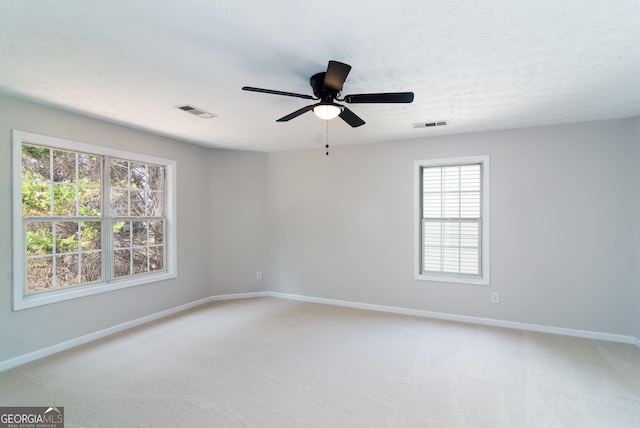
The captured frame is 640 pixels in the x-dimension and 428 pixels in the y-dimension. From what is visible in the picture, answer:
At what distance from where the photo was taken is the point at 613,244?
3.55 m

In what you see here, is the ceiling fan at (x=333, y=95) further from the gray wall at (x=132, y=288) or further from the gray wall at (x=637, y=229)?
the gray wall at (x=637, y=229)

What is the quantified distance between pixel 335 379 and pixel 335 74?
2471 mm

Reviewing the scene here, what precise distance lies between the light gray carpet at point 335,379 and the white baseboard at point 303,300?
0.41ft

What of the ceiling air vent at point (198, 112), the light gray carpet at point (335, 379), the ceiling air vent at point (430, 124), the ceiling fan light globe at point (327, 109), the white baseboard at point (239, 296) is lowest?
the light gray carpet at point (335, 379)

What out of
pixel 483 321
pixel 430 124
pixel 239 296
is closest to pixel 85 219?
pixel 239 296

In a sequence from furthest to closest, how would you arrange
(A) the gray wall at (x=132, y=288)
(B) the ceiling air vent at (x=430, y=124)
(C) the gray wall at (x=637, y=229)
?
(B) the ceiling air vent at (x=430, y=124) < (C) the gray wall at (x=637, y=229) < (A) the gray wall at (x=132, y=288)

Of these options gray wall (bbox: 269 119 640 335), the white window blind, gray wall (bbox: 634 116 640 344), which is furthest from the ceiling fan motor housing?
gray wall (bbox: 634 116 640 344)

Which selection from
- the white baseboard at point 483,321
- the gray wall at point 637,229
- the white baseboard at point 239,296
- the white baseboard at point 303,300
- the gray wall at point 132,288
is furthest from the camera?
the white baseboard at point 239,296

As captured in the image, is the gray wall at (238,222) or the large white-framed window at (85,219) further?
the gray wall at (238,222)

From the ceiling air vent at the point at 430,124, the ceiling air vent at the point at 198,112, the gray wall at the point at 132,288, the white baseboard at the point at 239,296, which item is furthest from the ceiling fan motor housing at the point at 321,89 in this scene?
the white baseboard at the point at 239,296

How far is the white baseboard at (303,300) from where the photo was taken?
3078mm

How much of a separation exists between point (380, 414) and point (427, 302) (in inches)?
95.5

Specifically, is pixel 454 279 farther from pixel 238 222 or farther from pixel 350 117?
A: pixel 238 222

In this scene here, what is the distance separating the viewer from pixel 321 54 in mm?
2094
